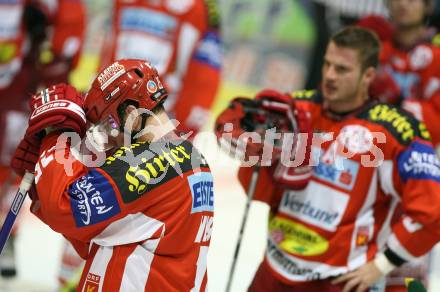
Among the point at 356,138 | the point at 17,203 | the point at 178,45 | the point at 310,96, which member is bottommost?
the point at 17,203

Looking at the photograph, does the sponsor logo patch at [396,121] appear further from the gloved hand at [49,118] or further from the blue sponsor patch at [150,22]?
the blue sponsor patch at [150,22]

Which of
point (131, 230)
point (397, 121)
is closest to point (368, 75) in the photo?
point (397, 121)

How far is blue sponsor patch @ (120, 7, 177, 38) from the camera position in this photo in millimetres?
4219

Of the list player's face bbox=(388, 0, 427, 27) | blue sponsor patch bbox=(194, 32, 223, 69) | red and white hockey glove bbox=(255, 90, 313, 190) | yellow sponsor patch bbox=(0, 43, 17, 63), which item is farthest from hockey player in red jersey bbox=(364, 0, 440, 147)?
yellow sponsor patch bbox=(0, 43, 17, 63)

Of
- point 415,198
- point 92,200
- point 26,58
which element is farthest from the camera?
point 26,58

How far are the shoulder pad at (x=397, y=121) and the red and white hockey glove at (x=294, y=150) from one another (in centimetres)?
20

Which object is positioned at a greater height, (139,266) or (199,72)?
(199,72)

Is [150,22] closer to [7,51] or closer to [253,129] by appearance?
[7,51]

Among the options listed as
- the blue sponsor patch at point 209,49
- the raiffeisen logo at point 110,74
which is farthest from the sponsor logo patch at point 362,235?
the blue sponsor patch at point 209,49

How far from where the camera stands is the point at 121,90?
244 centimetres

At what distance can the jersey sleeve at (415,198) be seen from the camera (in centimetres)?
295

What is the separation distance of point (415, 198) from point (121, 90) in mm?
1052

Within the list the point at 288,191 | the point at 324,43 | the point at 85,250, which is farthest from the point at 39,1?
the point at 324,43

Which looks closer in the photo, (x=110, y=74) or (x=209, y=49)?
(x=110, y=74)
